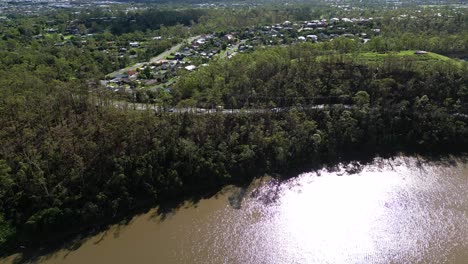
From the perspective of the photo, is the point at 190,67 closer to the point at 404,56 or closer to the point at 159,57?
the point at 159,57

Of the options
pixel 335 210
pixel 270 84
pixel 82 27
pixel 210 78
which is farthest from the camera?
pixel 82 27

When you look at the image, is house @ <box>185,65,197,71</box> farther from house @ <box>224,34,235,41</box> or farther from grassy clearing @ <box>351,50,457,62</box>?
grassy clearing @ <box>351,50,457,62</box>

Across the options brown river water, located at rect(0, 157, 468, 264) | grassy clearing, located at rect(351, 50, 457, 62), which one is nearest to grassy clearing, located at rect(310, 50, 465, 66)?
grassy clearing, located at rect(351, 50, 457, 62)

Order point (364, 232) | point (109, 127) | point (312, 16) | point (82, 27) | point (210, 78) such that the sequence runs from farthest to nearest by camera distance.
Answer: point (312, 16) → point (82, 27) → point (210, 78) → point (109, 127) → point (364, 232)

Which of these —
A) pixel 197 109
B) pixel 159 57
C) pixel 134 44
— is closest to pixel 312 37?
pixel 159 57

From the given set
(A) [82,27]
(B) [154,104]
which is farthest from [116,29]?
(B) [154,104]

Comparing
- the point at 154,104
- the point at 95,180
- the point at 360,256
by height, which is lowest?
the point at 360,256

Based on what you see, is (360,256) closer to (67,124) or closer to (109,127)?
(109,127)
